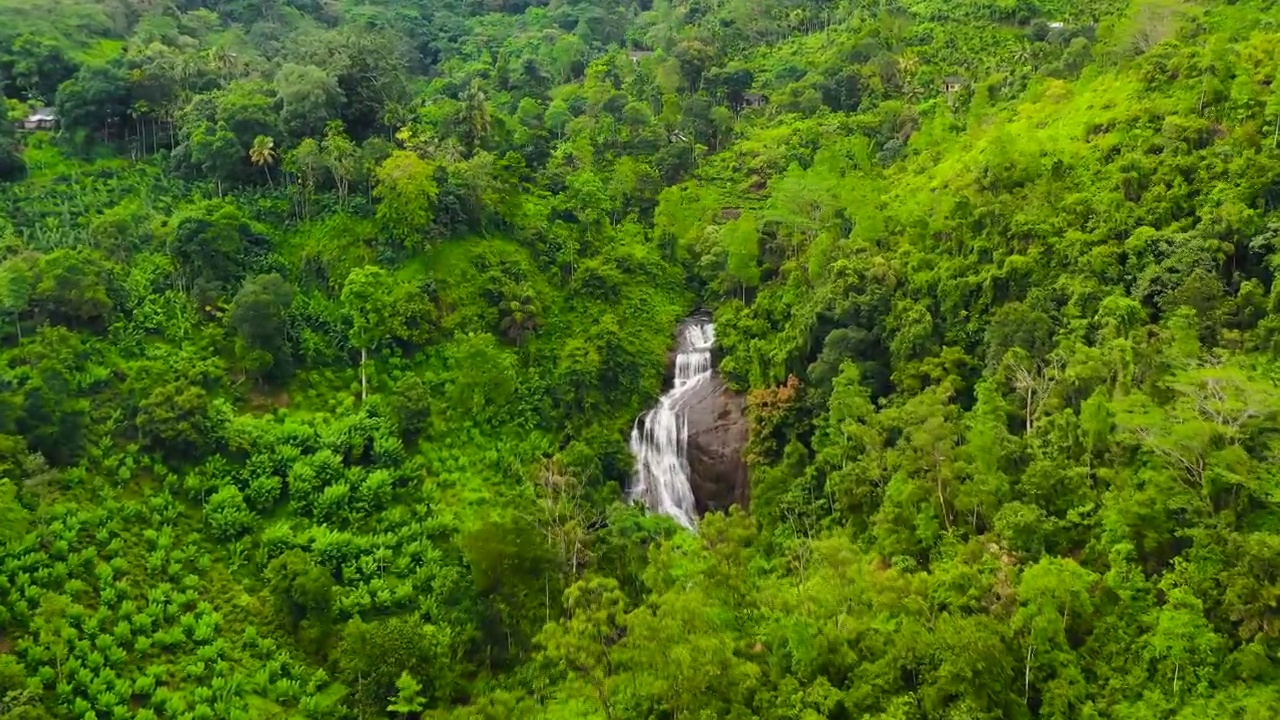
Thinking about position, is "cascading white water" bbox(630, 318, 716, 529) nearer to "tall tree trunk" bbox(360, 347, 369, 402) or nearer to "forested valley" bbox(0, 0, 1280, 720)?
"forested valley" bbox(0, 0, 1280, 720)

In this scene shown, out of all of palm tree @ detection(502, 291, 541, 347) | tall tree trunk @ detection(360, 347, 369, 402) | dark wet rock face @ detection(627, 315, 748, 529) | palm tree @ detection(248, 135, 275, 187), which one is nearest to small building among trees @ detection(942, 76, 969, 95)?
dark wet rock face @ detection(627, 315, 748, 529)

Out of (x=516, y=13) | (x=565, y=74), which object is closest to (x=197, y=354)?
(x=565, y=74)

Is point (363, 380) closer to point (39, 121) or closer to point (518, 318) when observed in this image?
point (518, 318)

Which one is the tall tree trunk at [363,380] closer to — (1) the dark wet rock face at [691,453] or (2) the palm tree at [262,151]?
(1) the dark wet rock face at [691,453]

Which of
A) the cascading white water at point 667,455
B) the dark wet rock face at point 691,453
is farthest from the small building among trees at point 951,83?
the dark wet rock face at point 691,453

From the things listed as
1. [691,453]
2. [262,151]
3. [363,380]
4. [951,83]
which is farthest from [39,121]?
[951,83]

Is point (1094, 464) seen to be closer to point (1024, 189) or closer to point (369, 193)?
point (1024, 189)
